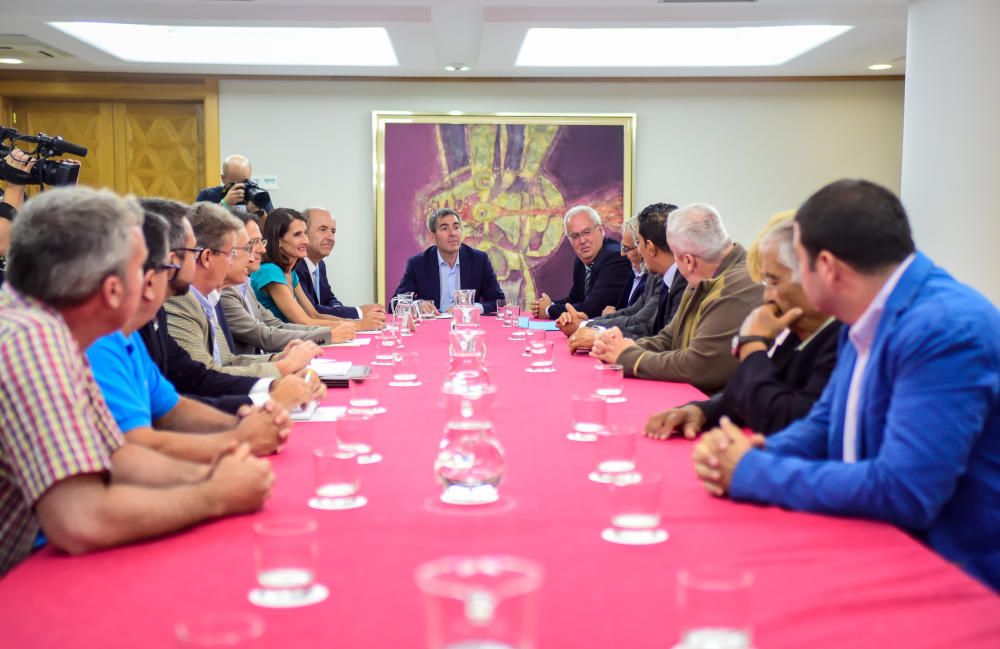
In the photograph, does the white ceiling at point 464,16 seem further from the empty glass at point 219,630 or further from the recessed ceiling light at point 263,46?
the empty glass at point 219,630

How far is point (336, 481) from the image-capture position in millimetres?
1801

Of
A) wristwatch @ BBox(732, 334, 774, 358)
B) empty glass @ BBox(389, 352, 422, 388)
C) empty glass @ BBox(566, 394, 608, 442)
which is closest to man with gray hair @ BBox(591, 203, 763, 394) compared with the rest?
wristwatch @ BBox(732, 334, 774, 358)

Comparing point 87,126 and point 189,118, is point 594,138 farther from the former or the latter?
point 87,126

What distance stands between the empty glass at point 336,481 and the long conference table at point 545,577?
0.11 feet

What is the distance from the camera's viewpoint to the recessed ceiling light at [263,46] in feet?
26.2

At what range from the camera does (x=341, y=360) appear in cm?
423

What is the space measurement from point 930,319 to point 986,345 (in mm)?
106

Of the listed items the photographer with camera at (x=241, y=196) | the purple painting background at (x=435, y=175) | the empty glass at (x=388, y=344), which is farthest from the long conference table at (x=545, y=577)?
the purple painting background at (x=435, y=175)

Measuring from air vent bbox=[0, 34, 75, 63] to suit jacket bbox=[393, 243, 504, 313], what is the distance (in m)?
3.16

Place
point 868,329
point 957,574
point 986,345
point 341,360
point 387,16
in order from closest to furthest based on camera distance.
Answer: point 957,574 < point 986,345 < point 868,329 < point 341,360 < point 387,16

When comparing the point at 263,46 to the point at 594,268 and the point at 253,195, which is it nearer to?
the point at 253,195

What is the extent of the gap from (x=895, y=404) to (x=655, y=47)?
715 centimetres

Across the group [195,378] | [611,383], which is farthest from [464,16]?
[611,383]

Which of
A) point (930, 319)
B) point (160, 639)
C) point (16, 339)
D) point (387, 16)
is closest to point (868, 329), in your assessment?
point (930, 319)
